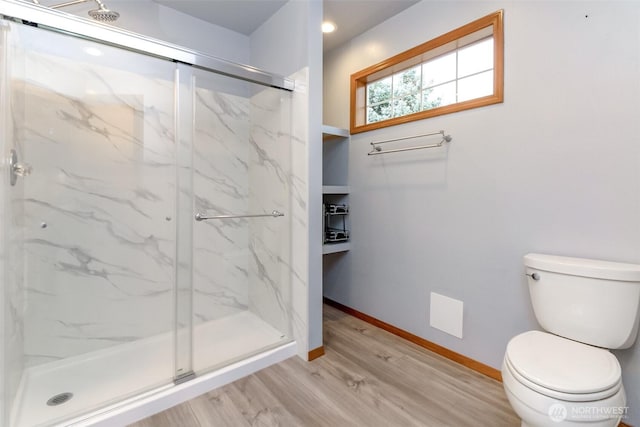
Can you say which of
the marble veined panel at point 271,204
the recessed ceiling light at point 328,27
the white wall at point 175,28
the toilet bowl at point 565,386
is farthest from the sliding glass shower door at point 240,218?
the toilet bowl at point 565,386

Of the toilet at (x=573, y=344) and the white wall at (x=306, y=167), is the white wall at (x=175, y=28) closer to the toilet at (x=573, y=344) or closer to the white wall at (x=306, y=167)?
the white wall at (x=306, y=167)

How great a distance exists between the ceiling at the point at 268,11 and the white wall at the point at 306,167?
24 centimetres

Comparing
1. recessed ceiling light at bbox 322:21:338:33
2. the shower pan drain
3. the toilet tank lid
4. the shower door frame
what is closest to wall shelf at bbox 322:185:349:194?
the shower door frame

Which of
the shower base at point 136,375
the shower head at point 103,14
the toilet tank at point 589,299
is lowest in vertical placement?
the shower base at point 136,375

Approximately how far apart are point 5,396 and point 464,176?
2.59 meters

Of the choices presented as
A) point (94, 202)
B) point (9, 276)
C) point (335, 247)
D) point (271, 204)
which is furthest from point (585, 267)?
point (94, 202)

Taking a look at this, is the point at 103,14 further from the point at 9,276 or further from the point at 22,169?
the point at 9,276

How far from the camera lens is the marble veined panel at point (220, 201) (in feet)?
7.00

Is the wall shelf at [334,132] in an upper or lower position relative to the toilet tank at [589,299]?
upper

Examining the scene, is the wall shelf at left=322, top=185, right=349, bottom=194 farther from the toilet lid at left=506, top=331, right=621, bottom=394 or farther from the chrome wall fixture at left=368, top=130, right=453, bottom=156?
the toilet lid at left=506, top=331, right=621, bottom=394

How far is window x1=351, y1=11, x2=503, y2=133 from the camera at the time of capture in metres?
1.87

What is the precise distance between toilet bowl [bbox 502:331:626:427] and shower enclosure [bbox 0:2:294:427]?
4.49 feet

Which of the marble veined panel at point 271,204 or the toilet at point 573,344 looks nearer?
the toilet at point 573,344

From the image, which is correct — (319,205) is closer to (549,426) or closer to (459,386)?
(459,386)
